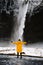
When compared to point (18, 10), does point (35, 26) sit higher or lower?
lower

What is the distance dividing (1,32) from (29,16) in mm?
4404

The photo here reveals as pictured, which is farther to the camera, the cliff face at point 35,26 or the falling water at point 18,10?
the falling water at point 18,10

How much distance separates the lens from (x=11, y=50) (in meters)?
22.0

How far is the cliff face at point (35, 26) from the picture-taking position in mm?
23609

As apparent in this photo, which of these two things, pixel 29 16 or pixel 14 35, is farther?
pixel 14 35

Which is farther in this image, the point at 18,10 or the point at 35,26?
the point at 18,10

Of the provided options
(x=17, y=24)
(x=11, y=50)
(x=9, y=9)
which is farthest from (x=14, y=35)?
(x=11, y=50)

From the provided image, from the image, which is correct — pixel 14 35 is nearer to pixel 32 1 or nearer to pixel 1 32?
pixel 1 32

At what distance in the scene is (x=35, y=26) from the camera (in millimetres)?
24516

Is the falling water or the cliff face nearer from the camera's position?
the cliff face

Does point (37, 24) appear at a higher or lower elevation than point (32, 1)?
lower

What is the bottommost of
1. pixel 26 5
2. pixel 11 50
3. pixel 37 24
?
pixel 11 50

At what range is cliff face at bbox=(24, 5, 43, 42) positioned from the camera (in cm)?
2361

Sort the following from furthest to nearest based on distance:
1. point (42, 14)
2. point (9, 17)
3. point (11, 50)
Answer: point (9, 17)
point (42, 14)
point (11, 50)
